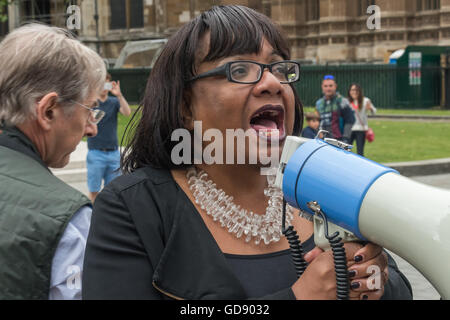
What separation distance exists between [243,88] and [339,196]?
0.43 meters

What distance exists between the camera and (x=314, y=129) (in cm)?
980

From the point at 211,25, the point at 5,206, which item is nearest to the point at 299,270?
the point at 211,25

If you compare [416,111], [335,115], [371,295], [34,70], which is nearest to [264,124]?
[371,295]

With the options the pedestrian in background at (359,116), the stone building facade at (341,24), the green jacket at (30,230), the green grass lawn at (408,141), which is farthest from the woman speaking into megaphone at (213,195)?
the stone building facade at (341,24)

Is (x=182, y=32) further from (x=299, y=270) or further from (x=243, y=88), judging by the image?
(x=299, y=270)

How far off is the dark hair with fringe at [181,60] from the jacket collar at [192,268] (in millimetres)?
260

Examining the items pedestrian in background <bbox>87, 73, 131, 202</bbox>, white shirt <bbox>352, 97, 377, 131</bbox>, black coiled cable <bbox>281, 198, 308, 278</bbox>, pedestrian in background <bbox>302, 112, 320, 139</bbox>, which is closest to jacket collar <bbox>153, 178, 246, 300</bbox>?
black coiled cable <bbox>281, 198, 308, 278</bbox>

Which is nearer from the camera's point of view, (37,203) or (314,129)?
(37,203)

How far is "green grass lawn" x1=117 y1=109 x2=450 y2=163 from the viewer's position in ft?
46.2

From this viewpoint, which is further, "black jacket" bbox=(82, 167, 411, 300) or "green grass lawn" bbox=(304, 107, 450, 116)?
"green grass lawn" bbox=(304, 107, 450, 116)

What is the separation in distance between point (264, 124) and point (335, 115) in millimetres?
9090

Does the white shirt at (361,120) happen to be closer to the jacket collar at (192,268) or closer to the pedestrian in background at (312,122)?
the pedestrian in background at (312,122)

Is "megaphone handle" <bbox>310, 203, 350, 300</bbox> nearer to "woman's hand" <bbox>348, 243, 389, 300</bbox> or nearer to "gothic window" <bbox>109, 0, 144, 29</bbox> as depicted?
"woman's hand" <bbox>348, 243, 389, 300</bbox>
